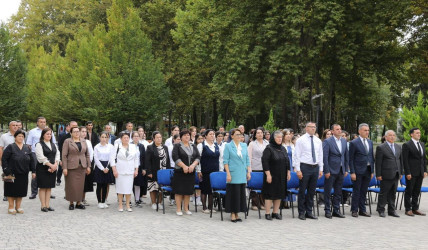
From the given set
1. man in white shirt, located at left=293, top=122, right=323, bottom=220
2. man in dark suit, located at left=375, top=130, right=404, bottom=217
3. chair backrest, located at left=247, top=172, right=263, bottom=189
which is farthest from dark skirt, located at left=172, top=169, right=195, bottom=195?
man in dark suit, located at left=375, top=130, right=404, bottom=217

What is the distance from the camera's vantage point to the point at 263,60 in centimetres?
2814

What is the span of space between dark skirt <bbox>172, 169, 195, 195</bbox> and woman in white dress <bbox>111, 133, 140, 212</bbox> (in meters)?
1.18

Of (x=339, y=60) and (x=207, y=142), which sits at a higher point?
(x=339, y=60)

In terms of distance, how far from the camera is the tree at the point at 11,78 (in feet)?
121

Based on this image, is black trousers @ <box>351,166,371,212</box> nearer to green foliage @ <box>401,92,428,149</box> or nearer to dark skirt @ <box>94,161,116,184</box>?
dark skirt @ <box>94,161,116,184</box>

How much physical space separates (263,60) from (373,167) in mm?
17399

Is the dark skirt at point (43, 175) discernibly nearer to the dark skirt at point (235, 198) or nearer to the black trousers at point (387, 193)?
the dark skirt at point (235, 198)

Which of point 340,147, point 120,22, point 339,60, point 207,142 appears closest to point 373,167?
point 340,147

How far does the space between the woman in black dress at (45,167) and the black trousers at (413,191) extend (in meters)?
8.25

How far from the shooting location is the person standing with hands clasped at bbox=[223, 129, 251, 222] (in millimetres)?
10266

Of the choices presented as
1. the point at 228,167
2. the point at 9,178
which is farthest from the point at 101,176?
the point at 228,167

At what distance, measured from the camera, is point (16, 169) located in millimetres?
10797

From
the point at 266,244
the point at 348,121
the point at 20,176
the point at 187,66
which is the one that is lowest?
the point at 266,244

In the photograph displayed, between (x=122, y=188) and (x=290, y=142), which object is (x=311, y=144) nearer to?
(x=290, y=142)
